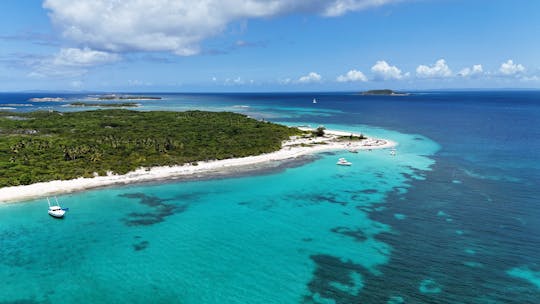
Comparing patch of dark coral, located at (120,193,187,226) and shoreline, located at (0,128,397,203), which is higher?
shoreline, located at (0,128,397,203)

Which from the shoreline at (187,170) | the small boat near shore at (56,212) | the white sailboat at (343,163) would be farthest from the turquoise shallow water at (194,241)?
the white sailboat at (343,163)

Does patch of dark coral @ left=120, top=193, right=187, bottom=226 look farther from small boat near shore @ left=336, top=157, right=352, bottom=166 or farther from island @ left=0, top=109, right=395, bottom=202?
small boat near shore @ left=336, top=157, right=352, bottom=166

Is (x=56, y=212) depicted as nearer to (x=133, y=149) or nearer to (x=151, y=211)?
(x=151, y=211)

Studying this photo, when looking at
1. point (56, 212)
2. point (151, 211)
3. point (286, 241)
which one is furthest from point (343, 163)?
point (56, 212)

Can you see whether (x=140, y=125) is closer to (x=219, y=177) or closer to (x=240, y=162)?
(x=240, y=162)

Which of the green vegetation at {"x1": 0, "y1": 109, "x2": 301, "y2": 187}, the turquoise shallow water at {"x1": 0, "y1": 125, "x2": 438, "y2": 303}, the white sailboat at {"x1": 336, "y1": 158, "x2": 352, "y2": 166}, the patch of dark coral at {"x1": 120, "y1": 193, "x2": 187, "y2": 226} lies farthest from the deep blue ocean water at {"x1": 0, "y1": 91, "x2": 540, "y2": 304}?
the green vegetation at {"x1": 0, "y1": 109, "x2": 301, "y2": 187}

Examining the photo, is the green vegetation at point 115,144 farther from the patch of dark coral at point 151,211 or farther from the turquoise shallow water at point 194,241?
the patch of dark coral at point 151,211
